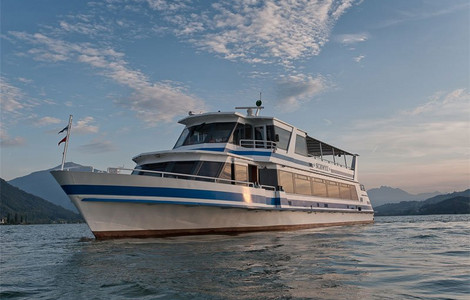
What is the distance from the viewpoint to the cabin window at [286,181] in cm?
1930

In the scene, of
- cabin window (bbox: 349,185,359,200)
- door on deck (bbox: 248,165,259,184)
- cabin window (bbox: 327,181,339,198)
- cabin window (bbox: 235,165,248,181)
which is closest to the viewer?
cabin window (bbox: 235,165,248,181)

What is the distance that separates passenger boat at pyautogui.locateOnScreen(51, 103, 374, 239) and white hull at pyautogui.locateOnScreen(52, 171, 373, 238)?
0.11 ft

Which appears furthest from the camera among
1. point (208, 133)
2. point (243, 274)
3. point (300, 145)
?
point (300, 145)

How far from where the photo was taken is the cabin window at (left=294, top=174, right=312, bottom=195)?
20531 mm

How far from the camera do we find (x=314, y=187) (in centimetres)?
2233

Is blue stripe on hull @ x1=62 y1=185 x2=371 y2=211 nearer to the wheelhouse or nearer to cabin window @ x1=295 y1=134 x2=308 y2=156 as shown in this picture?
the wheelhouse

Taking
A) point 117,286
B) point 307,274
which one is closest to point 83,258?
point 117,286

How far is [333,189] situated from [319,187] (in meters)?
2.43

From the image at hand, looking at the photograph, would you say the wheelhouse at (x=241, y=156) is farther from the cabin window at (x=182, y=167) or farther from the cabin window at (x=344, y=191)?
the cabin window at (x=344, y=191)

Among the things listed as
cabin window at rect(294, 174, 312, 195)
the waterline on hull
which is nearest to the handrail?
cabin window at rect(294, 174, 312, 195)

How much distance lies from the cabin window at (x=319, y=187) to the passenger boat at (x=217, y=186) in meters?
0.06

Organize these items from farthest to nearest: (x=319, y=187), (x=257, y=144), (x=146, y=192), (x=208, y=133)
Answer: (x=319, y=187) < (x=257, y=144) < (x=208, y=133) < (x=146, y=192)

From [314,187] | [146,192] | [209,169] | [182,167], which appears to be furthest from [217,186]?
[314,187]

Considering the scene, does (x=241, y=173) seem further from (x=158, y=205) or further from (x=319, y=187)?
(x=319, y=187)
